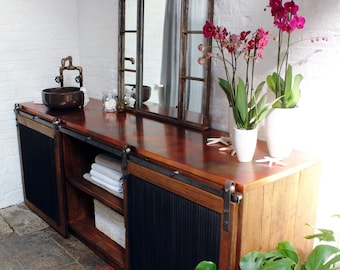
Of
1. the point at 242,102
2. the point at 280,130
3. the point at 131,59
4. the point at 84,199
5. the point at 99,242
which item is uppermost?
the point at 131,59

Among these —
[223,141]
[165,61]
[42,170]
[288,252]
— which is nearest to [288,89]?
[223,141]

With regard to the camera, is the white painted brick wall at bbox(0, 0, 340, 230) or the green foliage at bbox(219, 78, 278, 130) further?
the white painted brick wall at bbox(0, 0, 340, 230)

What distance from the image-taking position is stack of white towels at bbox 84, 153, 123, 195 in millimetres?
2328

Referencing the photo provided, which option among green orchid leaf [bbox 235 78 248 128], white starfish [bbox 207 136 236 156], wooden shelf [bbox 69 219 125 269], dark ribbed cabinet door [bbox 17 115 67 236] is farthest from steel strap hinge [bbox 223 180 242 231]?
dark ribbed cabinet door [bbox 17 115 67 236]

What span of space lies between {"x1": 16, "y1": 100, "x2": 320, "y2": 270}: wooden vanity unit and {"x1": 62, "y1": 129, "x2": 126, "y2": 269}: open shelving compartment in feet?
0.05

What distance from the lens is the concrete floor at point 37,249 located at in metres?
2.50

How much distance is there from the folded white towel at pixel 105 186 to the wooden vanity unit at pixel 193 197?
40 mm

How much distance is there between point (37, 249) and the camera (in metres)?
2.69

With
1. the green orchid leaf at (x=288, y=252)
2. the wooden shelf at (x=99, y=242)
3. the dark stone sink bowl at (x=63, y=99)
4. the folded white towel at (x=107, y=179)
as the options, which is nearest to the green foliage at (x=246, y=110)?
the green orchid leaf at (x=288, y=252)

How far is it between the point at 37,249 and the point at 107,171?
820 mm

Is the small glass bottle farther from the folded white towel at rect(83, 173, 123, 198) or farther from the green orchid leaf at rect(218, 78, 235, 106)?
the green orchid leaf at rect(218, 78, 235, 106)

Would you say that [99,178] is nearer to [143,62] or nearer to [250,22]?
[143,62]

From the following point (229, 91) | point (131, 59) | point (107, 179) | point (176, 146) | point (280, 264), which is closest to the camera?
point (280, 264)

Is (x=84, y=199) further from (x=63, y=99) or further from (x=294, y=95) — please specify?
(x=294, y=95)
